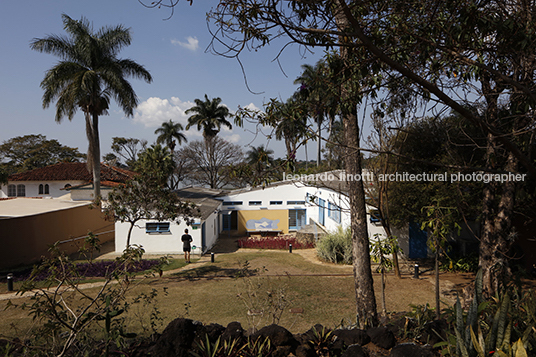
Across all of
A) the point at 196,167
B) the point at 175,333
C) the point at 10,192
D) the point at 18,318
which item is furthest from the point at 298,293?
the point at 10,192

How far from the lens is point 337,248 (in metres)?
14.9

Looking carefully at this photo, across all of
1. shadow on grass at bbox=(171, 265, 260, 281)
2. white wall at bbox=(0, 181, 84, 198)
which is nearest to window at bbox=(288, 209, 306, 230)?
shadow on grass at bbox=(171, 265, 260, 281)

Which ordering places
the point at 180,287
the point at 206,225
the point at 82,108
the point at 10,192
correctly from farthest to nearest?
the point at 10,192 < the point at 82,108 < the point at 206,225 < the point at 180,287

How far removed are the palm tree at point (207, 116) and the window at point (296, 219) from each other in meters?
15.8

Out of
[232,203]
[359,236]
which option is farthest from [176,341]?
[232,203]

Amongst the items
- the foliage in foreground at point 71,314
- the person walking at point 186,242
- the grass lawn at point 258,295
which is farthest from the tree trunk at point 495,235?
the person walking at point 186,242

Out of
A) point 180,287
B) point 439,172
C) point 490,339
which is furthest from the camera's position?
point 439,172

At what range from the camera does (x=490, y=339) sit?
10.3 feet

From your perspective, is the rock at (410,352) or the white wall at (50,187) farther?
the white wall at (50,187)

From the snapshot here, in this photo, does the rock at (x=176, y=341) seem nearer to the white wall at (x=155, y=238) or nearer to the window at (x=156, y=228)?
the white wall at (x=155, y=238)

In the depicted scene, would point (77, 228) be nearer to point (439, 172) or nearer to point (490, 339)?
point (439, 172)

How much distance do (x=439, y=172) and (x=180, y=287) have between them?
10.6m

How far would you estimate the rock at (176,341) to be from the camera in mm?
3424

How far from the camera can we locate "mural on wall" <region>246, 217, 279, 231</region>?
23.2m
